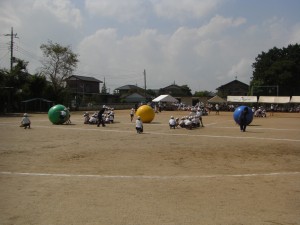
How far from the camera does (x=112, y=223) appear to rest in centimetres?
596

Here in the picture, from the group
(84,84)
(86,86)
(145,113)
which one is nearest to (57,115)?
(145,113)

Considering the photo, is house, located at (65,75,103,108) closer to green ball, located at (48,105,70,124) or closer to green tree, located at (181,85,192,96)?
green tree, located at (181,85,192,96)

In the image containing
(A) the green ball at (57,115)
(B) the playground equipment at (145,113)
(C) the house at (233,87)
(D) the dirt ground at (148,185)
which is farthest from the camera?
(C) the house at (233,87)

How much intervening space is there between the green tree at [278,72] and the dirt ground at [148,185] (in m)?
60.2

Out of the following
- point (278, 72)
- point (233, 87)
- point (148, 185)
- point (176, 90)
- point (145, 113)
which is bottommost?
point (148, 185)

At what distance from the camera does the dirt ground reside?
6.37 meters

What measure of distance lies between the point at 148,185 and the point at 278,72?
71713mm

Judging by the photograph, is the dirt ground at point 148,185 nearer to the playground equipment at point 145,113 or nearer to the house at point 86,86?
the playground equipment at point 145,113

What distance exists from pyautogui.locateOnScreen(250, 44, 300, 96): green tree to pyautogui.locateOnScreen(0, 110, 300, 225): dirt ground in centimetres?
6016

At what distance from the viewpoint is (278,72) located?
2945 inches

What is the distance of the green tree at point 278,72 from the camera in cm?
7269

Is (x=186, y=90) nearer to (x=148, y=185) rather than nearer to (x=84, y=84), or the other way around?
(x=84, y=84)

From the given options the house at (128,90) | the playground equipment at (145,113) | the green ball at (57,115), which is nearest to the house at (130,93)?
the house at (128,90)

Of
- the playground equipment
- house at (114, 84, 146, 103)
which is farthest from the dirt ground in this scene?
house at (114, 84, 146, 103)
